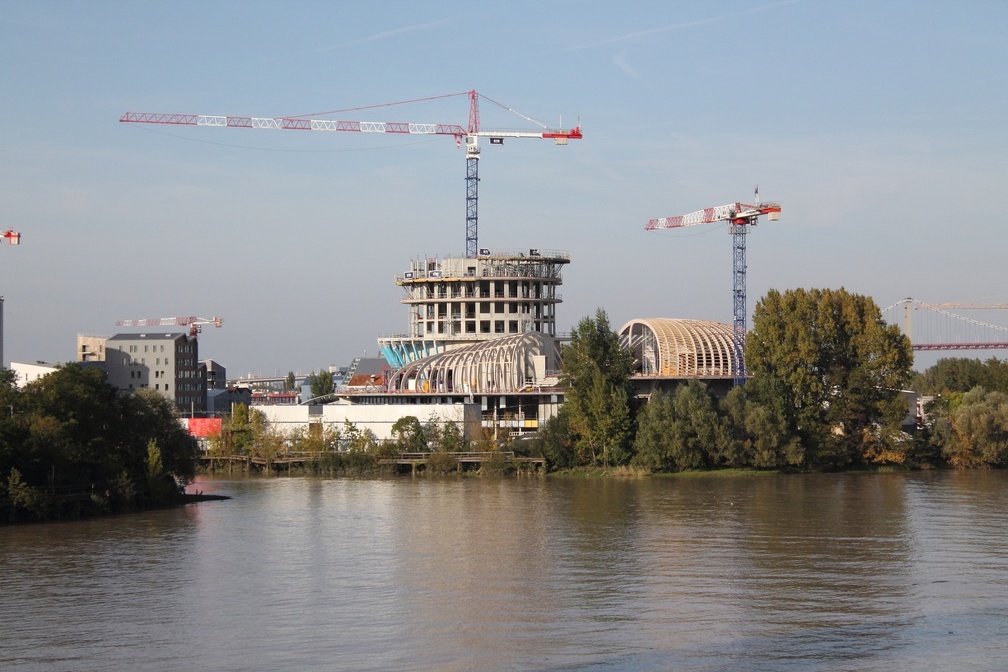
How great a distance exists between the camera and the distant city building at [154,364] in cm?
14300

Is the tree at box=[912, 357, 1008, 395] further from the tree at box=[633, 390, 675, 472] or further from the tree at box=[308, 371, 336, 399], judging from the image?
the tree at box=[308, 371, 336, 399]

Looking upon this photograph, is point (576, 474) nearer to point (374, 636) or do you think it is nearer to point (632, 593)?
point (632, 593)

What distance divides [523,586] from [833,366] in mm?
46954

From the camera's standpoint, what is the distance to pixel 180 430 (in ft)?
206

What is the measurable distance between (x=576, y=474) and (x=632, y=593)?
42878 millimetres

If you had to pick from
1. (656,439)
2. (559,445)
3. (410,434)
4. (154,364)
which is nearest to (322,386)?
(154,364)

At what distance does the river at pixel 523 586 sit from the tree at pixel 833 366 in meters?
17.5

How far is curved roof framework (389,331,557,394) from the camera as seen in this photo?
94.5 metres

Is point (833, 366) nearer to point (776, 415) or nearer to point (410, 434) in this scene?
point (776, 415)

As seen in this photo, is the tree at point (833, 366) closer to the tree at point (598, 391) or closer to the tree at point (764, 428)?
the tree at point (764, 428)

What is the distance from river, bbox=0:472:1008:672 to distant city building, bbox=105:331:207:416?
8677cm

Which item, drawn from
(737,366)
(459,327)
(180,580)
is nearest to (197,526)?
(180,580)

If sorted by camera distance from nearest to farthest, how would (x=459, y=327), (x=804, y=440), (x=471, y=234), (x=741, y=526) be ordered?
(x=741, y=526) → (x=804, y=440) → (x=459, y=327) → (x=471, y=234)

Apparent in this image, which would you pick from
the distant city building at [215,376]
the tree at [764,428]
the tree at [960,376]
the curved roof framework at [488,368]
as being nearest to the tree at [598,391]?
the tree at [764,428]
